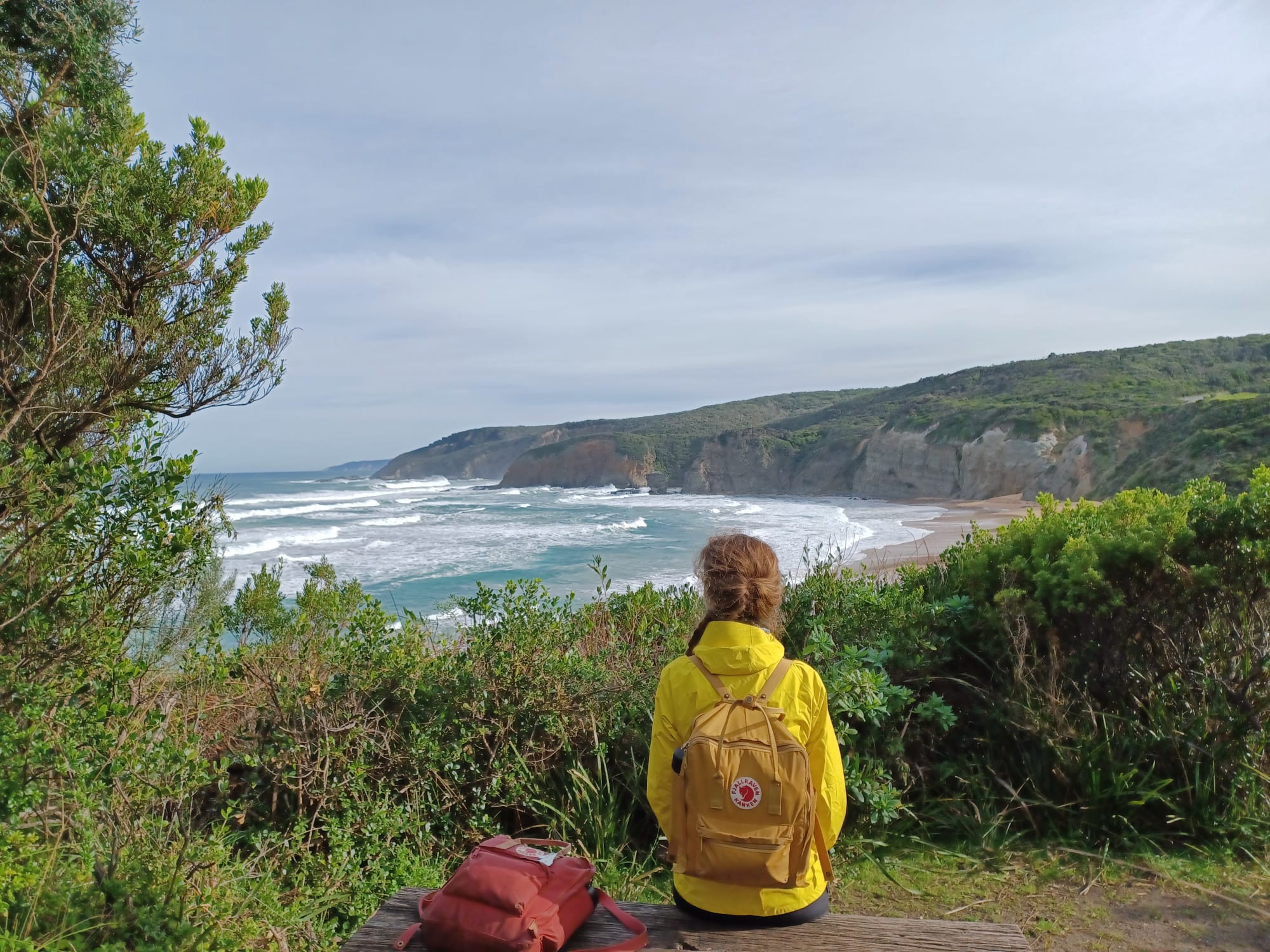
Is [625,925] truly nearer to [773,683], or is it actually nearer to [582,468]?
[773,683]

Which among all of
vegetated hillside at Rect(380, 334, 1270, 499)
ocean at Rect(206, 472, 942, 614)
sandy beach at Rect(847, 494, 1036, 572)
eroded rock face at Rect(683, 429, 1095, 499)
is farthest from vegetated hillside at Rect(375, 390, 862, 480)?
sandy beach at Rect(847, 494, 1036, 572)

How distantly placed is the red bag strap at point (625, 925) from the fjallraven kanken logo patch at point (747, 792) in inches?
17.0

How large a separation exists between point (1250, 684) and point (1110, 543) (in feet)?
2.88

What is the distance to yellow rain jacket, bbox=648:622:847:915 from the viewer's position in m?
2.11

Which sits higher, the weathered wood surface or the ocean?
the weathered wood surface

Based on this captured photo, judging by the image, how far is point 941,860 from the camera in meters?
3.69

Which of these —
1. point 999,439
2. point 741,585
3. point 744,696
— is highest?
point 999,439

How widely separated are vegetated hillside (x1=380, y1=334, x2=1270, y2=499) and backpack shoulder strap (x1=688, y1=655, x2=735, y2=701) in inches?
1132

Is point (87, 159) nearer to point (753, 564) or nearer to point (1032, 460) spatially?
point (753, 564)

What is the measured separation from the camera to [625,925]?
212 cm

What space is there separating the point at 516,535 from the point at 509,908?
36.0 meters

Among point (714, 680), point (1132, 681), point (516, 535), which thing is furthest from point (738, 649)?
point (516, 535)

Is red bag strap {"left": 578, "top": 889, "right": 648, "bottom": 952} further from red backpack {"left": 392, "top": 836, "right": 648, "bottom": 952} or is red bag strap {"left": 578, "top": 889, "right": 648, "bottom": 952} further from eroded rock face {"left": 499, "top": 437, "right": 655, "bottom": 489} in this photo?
eroded rock face {"left": 499, "top": 437, "right": 655, "bottom": 489}

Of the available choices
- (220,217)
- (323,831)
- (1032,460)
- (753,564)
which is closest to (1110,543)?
(753,564)
